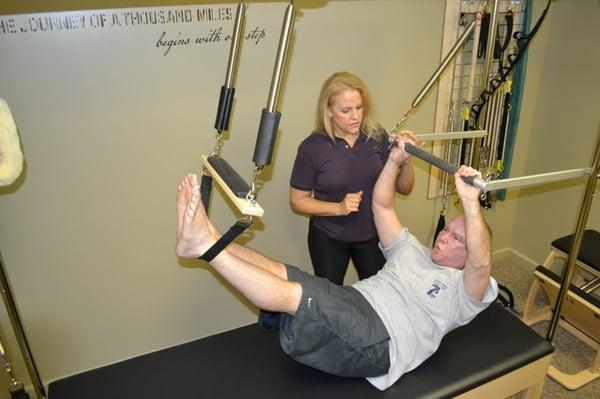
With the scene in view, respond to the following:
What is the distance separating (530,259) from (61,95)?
2.81 m

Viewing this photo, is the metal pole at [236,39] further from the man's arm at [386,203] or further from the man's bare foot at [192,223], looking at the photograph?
the man's arm at [386,203]

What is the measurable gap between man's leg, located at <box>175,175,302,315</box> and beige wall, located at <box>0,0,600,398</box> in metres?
0.66

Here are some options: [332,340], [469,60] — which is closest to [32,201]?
[332,340]

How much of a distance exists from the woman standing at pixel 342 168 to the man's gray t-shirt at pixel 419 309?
1.15ft

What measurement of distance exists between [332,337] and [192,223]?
589 mm

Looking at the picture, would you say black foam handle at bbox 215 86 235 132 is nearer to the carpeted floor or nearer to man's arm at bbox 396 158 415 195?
man's arm at bbox 396 158 415 195

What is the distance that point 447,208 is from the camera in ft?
9.32

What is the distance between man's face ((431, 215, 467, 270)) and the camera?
166 cm

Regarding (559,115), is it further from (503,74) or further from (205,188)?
(205,188)

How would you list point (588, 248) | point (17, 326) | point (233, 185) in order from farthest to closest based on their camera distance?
point (588, 248) < point (17, 326) < point (233, 185)

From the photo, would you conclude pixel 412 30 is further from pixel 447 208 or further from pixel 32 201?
pixel 32 201

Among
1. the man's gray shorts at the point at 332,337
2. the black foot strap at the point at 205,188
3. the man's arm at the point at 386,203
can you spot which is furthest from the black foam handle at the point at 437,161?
the black foot strap at the point at 205,188

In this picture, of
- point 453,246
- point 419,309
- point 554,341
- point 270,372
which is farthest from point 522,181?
point 554,341

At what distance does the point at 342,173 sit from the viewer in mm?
1954
